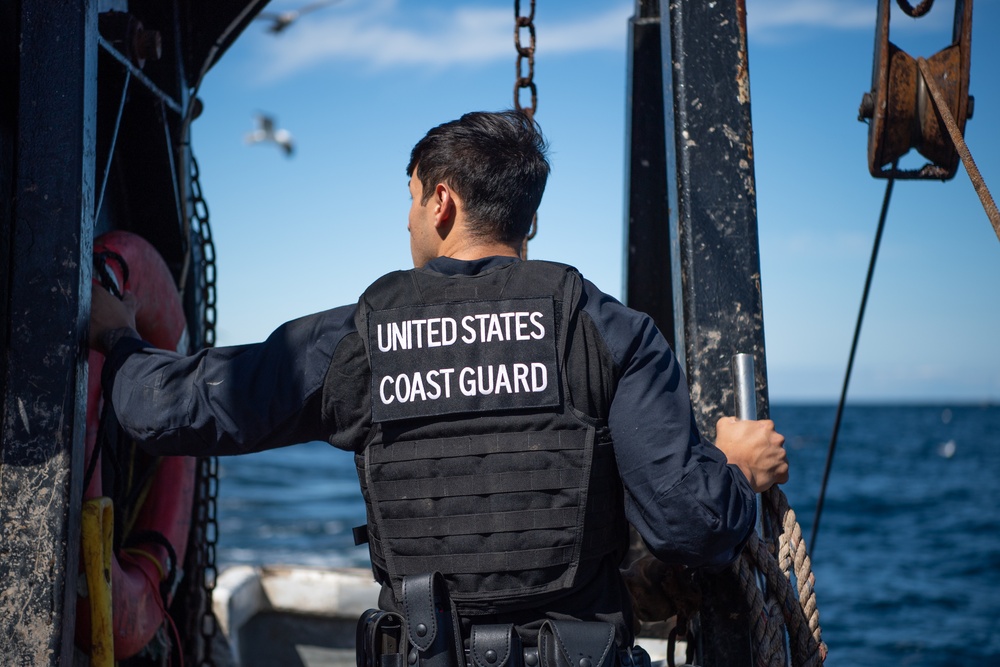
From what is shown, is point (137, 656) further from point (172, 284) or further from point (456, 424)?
point (456, 424)

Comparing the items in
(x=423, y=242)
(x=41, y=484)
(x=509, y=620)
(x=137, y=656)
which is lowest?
(x=137, y=656)

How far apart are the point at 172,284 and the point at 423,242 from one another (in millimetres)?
1063

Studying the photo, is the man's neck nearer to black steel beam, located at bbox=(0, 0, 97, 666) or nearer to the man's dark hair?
the man's dark hair

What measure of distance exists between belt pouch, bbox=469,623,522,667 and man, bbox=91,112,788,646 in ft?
0.13

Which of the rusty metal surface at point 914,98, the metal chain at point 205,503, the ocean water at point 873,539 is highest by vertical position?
the rusty metal surface at point 914,98

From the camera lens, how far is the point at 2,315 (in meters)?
1.91

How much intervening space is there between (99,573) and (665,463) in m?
1.25

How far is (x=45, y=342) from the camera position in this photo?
1842 mm

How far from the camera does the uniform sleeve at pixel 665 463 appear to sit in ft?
5.22

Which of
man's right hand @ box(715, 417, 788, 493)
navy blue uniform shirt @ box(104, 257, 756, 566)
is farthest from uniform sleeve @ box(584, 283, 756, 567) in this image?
man's right hand @ box(715, 417, 788, 493)

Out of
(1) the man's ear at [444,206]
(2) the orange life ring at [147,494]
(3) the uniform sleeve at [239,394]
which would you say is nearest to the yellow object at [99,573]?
(2) the orange life ring at [147,494]

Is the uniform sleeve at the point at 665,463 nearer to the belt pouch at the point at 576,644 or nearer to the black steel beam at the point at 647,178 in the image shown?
the belt pouch at the point at 576,644

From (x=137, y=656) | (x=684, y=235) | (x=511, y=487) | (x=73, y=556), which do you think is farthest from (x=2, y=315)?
(x=684, y=235)

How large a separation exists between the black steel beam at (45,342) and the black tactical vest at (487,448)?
65 cm
